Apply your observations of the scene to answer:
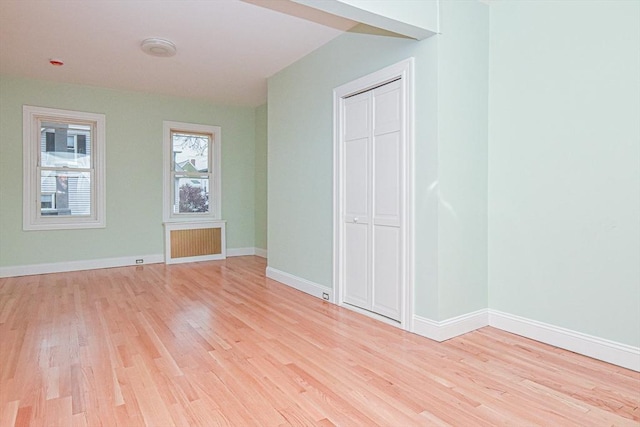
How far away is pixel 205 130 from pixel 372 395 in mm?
5651

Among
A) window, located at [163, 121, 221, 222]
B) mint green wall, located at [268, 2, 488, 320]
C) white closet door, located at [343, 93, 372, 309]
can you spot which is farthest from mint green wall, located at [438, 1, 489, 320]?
window, located at [163, 121, 221, 222]

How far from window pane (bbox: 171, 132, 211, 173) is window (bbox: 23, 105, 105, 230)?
43.3 inches

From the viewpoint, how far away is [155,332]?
→ 3023 millimetres

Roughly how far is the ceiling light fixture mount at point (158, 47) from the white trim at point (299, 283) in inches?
113

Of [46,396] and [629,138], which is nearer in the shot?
[46,396]

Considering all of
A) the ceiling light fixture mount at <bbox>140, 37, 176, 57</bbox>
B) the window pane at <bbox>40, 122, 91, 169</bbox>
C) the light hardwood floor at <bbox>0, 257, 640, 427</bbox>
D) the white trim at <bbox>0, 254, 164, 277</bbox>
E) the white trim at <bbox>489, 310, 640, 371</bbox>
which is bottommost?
the light hardwood floor at <bbox>0, 257, 640, 427</bbox>

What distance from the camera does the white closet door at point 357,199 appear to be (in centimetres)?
347

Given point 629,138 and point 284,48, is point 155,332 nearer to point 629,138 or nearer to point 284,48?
point 284,48

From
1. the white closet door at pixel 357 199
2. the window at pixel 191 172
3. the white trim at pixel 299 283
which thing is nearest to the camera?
the white closet door at pixel 357 199

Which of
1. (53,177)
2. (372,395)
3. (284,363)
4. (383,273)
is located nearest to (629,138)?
(383,273)

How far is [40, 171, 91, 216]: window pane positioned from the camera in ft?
17.9

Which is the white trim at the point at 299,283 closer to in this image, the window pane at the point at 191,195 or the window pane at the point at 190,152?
the window pane at the point at 191,195

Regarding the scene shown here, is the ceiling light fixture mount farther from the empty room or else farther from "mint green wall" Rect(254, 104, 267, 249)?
"mint green wall" Rect(254, 104, 267, 249)

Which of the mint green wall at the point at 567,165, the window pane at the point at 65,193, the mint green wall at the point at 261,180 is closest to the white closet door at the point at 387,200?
the mint green wall at the point at 567,165
